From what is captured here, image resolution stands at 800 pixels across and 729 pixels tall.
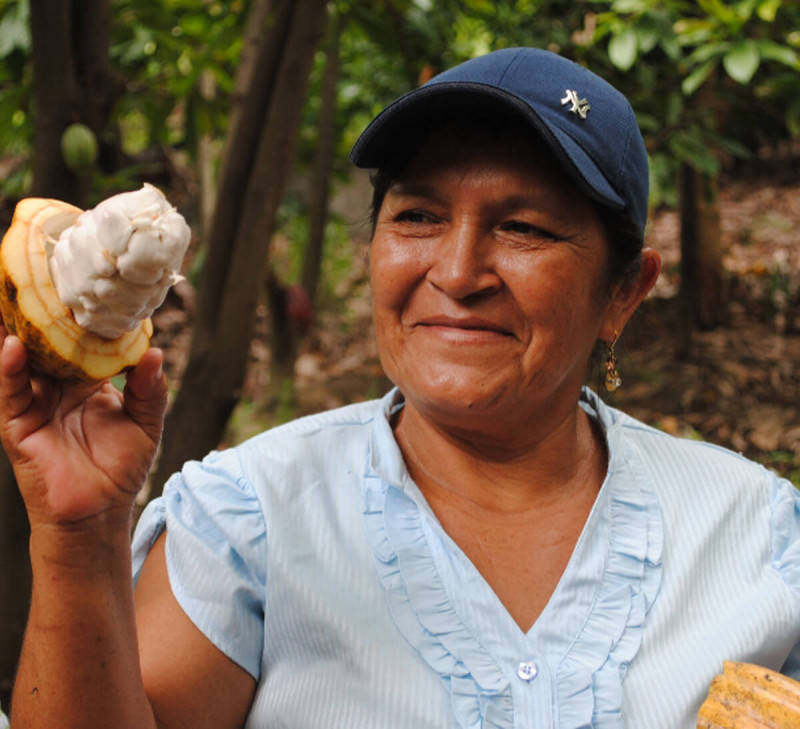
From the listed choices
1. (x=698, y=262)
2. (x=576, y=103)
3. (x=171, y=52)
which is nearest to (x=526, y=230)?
(x=576, y=103)

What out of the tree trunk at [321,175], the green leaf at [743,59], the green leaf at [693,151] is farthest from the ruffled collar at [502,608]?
the tree trunk at [321,175]

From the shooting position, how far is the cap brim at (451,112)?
3.97 ft

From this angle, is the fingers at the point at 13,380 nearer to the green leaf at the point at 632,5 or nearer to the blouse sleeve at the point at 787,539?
the blouse sleeve at the point at 787,539

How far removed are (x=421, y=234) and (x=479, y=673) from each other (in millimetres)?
617

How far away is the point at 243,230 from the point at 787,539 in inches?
54.3

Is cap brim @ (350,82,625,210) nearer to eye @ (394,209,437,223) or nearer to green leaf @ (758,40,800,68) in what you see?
eye @ (394,209,437,223)

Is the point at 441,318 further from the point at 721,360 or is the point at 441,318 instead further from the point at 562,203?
the point at 721,360

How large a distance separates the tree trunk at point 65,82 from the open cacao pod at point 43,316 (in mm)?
722

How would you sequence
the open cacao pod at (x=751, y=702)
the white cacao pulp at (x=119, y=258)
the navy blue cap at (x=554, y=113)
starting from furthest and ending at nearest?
the navy blue cap at (x=554, y=113), the open cacao pod at (x=751, y=702), the white cacao pulp at (x=119, y=258)

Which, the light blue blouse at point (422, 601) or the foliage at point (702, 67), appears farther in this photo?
the foliage at point (702, 67)

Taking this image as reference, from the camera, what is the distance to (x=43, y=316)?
0.97 meters

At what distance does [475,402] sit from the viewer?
1.27 meters

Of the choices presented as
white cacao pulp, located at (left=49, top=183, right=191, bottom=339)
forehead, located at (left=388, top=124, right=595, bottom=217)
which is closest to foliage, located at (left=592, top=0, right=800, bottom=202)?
forehead, located at (left=388, top=124, right=595, bottom=217)

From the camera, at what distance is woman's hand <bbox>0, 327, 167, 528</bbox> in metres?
0.92
